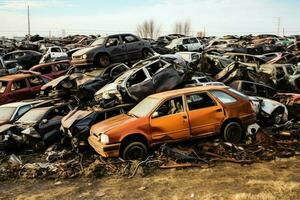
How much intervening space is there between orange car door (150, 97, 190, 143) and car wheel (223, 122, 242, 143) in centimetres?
110

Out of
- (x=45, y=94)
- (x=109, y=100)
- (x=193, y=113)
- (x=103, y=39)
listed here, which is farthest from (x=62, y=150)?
(x=103, y=39)

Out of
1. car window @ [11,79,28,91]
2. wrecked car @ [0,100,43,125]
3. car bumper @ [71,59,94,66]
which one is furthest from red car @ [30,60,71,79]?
wrecked car @ [0,100,43,125]

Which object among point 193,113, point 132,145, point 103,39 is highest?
point 103,39

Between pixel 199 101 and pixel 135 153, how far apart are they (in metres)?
2.15

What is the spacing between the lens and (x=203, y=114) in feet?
32.8

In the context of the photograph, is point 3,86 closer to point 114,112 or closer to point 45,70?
point 45,70

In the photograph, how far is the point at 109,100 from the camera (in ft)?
40.9

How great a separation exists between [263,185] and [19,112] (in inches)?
328

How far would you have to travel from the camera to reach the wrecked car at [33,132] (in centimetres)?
1128

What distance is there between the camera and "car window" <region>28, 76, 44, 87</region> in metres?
16.7

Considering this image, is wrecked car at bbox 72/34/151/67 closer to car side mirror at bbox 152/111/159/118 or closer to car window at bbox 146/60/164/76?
car window at bbox 146/60/164/76

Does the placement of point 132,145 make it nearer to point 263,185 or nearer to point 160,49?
point 263,185

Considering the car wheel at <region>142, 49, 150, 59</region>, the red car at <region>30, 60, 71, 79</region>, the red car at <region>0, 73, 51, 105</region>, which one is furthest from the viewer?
the red car at <region>30, 60, 71, 79</region>

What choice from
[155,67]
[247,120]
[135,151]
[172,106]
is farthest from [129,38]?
[135,151]
